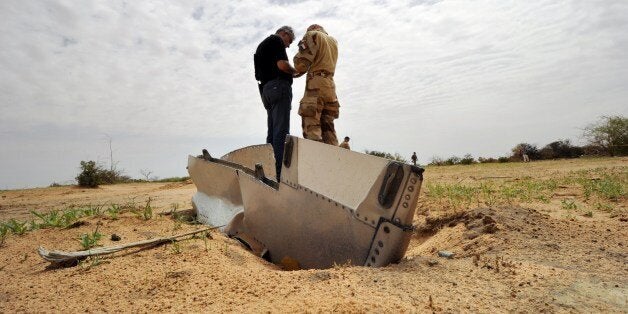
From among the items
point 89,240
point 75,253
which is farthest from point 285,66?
point 75,253

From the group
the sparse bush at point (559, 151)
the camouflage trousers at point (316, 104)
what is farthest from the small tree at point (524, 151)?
the camouflage trousers at point (316, 104)

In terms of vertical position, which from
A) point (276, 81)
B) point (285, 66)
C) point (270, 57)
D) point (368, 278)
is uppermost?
point (270, 57)

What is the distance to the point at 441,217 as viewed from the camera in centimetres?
345

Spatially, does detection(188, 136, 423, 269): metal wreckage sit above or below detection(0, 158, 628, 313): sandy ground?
above

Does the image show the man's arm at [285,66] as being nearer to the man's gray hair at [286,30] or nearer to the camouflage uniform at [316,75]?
the camouflage uniform at [316,75]

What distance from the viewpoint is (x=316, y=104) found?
4.07 meters

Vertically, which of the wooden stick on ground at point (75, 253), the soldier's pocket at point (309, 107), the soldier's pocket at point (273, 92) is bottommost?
the wooden stick on ground at point (75, 253)

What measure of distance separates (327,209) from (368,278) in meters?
0.68

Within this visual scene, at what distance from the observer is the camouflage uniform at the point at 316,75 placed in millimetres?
3992

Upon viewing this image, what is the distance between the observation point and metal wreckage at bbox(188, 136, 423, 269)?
1965 mm

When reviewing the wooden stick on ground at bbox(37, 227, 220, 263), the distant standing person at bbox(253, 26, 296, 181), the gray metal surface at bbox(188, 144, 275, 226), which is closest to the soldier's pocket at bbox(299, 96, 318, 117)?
the distant standing person at bbox(253, 26, 296, 181)

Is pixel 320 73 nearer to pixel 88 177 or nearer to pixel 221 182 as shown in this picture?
pixel 221 182

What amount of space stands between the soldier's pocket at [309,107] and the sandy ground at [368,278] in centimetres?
169

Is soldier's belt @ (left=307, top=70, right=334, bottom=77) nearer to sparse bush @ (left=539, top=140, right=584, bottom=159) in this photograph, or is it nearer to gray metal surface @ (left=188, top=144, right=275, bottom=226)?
gray metal surface @ (left=188, top=144, right=275, bottom=226)
